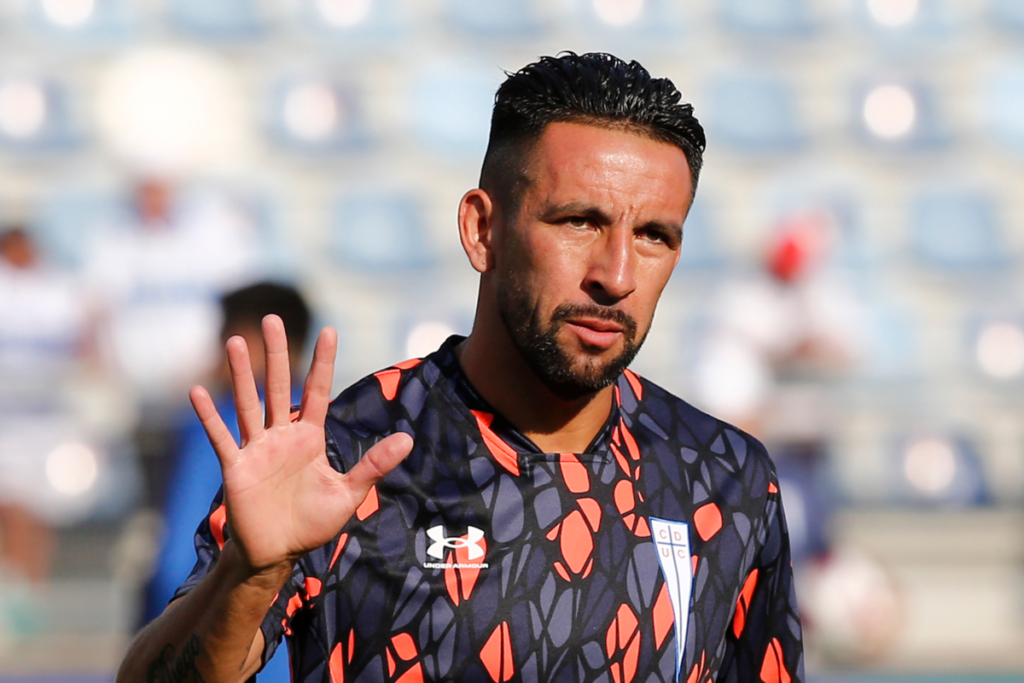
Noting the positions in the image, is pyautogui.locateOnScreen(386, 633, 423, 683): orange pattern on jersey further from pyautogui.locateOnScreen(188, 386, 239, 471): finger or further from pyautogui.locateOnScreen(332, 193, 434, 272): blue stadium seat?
pyautogui.locateOnScreen(332, 193, 434, 272): blue stadium seat

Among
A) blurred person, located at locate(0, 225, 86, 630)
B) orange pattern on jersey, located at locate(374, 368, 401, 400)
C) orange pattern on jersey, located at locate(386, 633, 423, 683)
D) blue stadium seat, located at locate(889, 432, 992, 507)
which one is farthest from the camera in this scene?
blue stadium seat, located at locate(889, 432, 992, 507)

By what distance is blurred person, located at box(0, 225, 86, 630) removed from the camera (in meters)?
6.72

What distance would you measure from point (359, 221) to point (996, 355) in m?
3.61

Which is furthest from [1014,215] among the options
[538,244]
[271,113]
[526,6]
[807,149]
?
[538,244]

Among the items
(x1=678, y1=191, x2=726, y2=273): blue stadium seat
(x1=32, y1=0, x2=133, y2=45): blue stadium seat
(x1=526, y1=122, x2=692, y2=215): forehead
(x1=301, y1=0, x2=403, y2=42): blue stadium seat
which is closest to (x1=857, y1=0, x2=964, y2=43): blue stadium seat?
(x1=678, y1=191, x2=726, y2=273): blue stadium seat

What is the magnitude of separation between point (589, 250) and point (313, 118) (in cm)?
652

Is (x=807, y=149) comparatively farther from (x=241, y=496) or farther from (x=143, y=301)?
(x=241, y=496)

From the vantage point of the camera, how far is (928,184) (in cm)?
848

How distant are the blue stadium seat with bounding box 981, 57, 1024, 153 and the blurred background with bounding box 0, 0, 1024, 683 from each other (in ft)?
0.07

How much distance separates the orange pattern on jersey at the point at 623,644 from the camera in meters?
1.94

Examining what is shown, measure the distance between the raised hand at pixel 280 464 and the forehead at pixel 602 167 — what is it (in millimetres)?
424

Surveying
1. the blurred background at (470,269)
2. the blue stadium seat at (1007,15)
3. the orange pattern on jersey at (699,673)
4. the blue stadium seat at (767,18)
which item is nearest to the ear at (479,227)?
the orange pattern on jersey at (699,673)

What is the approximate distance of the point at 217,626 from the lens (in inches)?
68.4

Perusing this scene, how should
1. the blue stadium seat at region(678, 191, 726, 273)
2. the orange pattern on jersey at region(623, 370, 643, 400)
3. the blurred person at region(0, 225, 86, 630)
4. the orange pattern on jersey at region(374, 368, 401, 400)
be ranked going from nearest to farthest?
the orange pattern on jersey at region(374, 368, 401, 400), the orange pattern on jersey at region(623, 370, 643, 400), the blurred person at region(0, 225, 86, 630), the blue stadium seat at region(678, 191, 726, 273)
